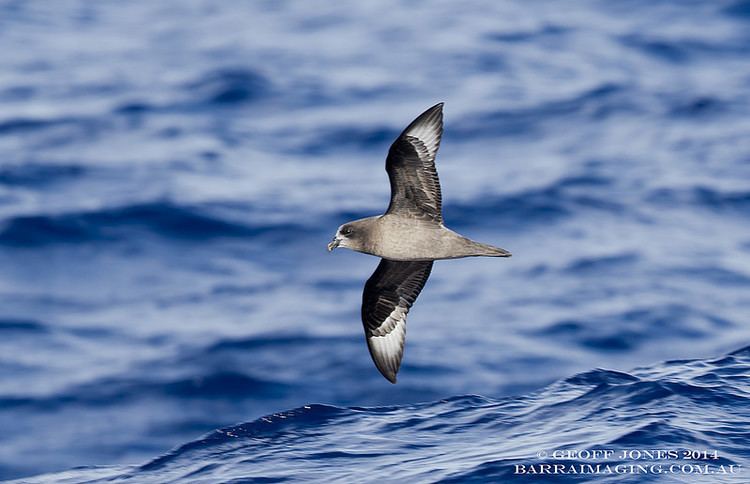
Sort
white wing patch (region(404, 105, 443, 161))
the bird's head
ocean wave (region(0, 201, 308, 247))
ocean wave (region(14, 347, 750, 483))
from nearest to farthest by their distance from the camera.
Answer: white wing patch (region(404, 105, 443, 161))
the bird's head
ocean wave (region(14, 347, 750, 483))
ocean wave (region(0, 201, 308, 247))

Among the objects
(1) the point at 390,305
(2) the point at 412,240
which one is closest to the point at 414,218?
(2) the point at 412,240

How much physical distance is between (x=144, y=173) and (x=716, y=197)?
8.93m

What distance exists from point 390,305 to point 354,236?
1342mm

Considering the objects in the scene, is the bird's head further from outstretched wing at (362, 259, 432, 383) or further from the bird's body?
outstretched wing at (362, 259, 432, 383)

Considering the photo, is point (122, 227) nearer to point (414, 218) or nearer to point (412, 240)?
point (414, 218)

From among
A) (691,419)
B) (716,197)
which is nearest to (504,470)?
(691,419)

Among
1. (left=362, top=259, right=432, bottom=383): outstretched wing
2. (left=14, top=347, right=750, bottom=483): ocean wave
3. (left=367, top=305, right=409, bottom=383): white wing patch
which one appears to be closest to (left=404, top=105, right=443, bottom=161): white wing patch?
(left=362, top=259, right=432, bottom=383): outstretched wing

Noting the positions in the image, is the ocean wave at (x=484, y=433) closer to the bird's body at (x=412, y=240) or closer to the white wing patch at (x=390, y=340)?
the white wing patch at (x=390, y=340)

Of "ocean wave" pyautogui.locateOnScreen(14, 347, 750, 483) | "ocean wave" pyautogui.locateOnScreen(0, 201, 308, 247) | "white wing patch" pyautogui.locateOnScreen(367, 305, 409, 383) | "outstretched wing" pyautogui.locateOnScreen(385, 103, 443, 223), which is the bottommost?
"ocean wave" pyautogui.locateOnScreen(14, 347, 750, 483)

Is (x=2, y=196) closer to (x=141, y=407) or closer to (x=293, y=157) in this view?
(x=293, y=157)

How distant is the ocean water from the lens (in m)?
9.89

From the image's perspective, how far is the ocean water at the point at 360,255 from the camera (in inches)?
389

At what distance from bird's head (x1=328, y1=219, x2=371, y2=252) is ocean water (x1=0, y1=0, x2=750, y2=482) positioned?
163 centimetres

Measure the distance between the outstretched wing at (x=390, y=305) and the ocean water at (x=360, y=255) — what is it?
57cm
